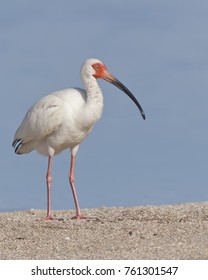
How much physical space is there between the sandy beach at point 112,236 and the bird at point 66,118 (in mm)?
820

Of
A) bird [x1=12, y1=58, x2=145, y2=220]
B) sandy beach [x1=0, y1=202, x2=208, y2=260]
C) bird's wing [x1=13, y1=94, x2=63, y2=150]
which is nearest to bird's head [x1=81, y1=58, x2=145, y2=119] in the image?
bird [x1=12, y1=58, x2=145, y2=220]

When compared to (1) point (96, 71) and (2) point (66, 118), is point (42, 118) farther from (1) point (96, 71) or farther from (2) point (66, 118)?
(1) point (96, 71)

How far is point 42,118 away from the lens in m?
14.5

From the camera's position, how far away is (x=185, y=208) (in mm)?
15891

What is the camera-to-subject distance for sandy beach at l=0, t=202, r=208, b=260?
11508mm

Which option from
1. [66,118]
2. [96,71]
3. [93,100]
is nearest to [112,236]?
[66,118]

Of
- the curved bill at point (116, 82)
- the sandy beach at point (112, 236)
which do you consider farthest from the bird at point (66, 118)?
the sandy beach at point (112, 236)

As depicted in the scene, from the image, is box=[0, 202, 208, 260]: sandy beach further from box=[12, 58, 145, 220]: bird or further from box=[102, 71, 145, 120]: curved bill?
box=[102, 71, 145, 120]: curved bill

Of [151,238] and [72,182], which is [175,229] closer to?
[151,238]

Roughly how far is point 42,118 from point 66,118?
1.36 feet

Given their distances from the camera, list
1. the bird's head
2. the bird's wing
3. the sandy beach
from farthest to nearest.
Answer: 1. the bird's head
2. the bird's wing
3. the sandy beach

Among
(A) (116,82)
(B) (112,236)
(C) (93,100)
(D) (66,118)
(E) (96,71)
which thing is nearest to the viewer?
(B) (112,236)
